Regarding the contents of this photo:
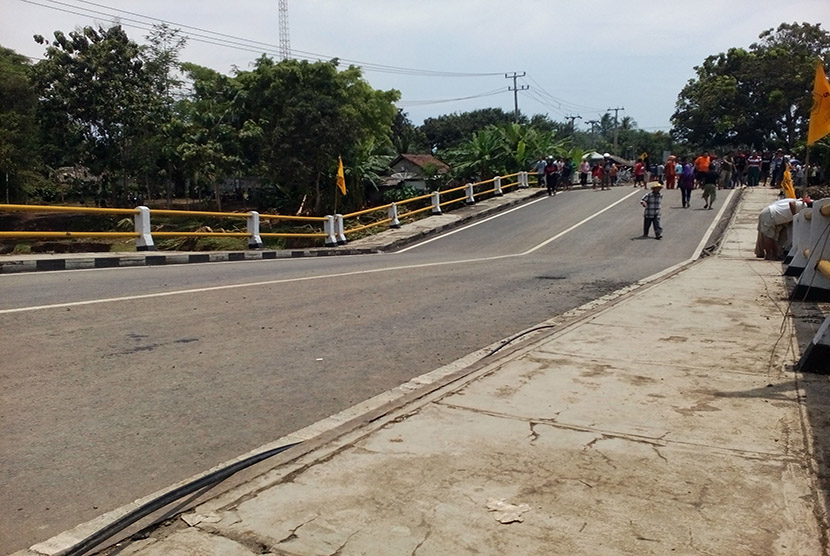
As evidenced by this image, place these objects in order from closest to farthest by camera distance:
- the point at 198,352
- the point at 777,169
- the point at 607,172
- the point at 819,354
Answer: the point at 819,354, the point at 198,352, the point at 777,169, the point at 607,172

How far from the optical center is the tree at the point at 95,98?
38.4 m

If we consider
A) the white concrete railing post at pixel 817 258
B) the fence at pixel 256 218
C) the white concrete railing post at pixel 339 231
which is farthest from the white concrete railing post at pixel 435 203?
the white concrete railing post at pixel 817 258

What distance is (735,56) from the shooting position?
191 feet

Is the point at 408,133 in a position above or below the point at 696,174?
above

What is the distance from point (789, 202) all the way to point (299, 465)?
12414 millimetres

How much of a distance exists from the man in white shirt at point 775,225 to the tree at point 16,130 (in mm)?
36184

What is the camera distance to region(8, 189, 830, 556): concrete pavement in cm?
335

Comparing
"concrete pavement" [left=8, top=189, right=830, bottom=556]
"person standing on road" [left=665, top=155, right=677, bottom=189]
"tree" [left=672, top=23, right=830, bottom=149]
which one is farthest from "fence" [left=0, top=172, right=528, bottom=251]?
"tree" [left=672, top=23, right=830, bottom=149]

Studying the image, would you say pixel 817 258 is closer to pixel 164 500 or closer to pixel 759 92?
pixel 164 500

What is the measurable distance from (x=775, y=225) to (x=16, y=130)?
37.6m

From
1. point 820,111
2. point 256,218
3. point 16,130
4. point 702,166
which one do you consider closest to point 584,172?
point 702,166

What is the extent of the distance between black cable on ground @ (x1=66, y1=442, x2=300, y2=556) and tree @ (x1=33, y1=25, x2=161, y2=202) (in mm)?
39314

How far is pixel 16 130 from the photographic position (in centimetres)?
3775

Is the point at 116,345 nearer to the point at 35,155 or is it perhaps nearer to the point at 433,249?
the point at 433,249
